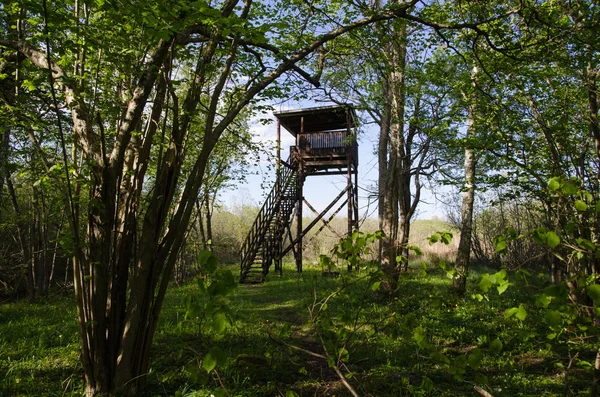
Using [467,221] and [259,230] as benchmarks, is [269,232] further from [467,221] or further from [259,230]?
[467,221]

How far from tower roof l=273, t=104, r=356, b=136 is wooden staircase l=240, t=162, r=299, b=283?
2.19 m

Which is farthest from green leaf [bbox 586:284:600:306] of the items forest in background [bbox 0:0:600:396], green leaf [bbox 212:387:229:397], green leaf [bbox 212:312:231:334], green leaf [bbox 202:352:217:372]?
green leaf [bbox 212:387:229:397]

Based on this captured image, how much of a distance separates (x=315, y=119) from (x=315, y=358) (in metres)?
12.6

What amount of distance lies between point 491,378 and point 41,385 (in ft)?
17.6

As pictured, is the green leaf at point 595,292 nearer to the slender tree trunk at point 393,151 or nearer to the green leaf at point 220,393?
the green leaf at point 220,393

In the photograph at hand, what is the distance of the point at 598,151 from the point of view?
563 centimetres

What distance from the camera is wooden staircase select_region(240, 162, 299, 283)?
1417 cm

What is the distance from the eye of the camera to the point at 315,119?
16594 millimetres

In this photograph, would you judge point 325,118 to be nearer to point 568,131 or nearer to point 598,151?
point 568,131

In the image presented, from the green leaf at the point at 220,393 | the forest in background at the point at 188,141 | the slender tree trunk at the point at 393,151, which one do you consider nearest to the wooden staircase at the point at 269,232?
the slender tree trunk at the point at 393,151

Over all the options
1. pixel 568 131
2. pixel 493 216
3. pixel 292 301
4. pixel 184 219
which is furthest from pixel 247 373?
pixel 493 216

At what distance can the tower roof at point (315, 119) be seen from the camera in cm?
1483

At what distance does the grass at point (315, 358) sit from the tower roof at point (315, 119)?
340 inches

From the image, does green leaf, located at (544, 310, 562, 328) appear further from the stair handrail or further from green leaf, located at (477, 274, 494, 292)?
the stair handrail
